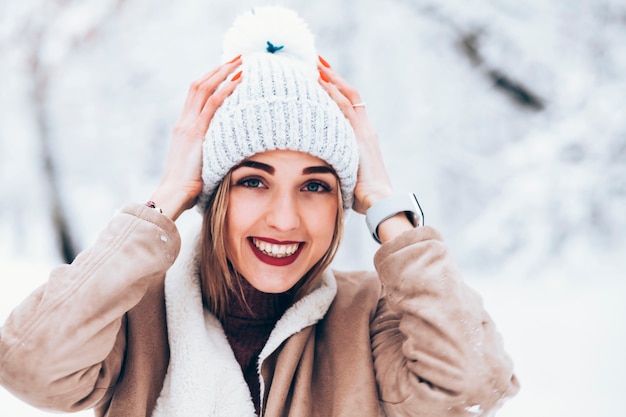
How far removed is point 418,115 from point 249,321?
70.2 inches

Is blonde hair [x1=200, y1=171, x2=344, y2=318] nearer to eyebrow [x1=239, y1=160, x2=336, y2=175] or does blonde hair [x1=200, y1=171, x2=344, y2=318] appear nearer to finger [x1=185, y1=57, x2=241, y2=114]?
eyebrow [x1=239, y1=160, x2=336, y2=175]

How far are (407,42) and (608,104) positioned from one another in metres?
1.02

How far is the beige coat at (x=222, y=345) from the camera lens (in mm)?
945

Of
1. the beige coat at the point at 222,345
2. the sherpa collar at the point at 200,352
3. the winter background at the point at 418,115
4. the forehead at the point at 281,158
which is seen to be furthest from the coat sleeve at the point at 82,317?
the winter background at the point at 418,115

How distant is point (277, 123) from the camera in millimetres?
1072

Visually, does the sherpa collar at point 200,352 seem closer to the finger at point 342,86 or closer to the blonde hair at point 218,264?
the blonde hair at point 218,264

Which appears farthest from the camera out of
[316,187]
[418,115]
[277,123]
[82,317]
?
[418,115]

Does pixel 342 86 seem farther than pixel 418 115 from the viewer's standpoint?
No

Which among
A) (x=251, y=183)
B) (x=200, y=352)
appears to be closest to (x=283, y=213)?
(x=251, y=183)

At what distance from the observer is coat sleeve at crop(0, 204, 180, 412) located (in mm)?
924

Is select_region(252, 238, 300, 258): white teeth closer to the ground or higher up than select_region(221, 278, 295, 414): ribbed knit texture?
higher up

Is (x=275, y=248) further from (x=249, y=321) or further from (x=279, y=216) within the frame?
(x=249, y=321)

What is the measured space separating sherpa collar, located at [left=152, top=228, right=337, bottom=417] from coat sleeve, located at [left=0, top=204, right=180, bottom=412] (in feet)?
0.39

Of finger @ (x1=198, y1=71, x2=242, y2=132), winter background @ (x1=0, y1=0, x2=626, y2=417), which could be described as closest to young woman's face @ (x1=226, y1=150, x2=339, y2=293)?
finger @ (x1=198, y1=71, x2=242, y2=132)
